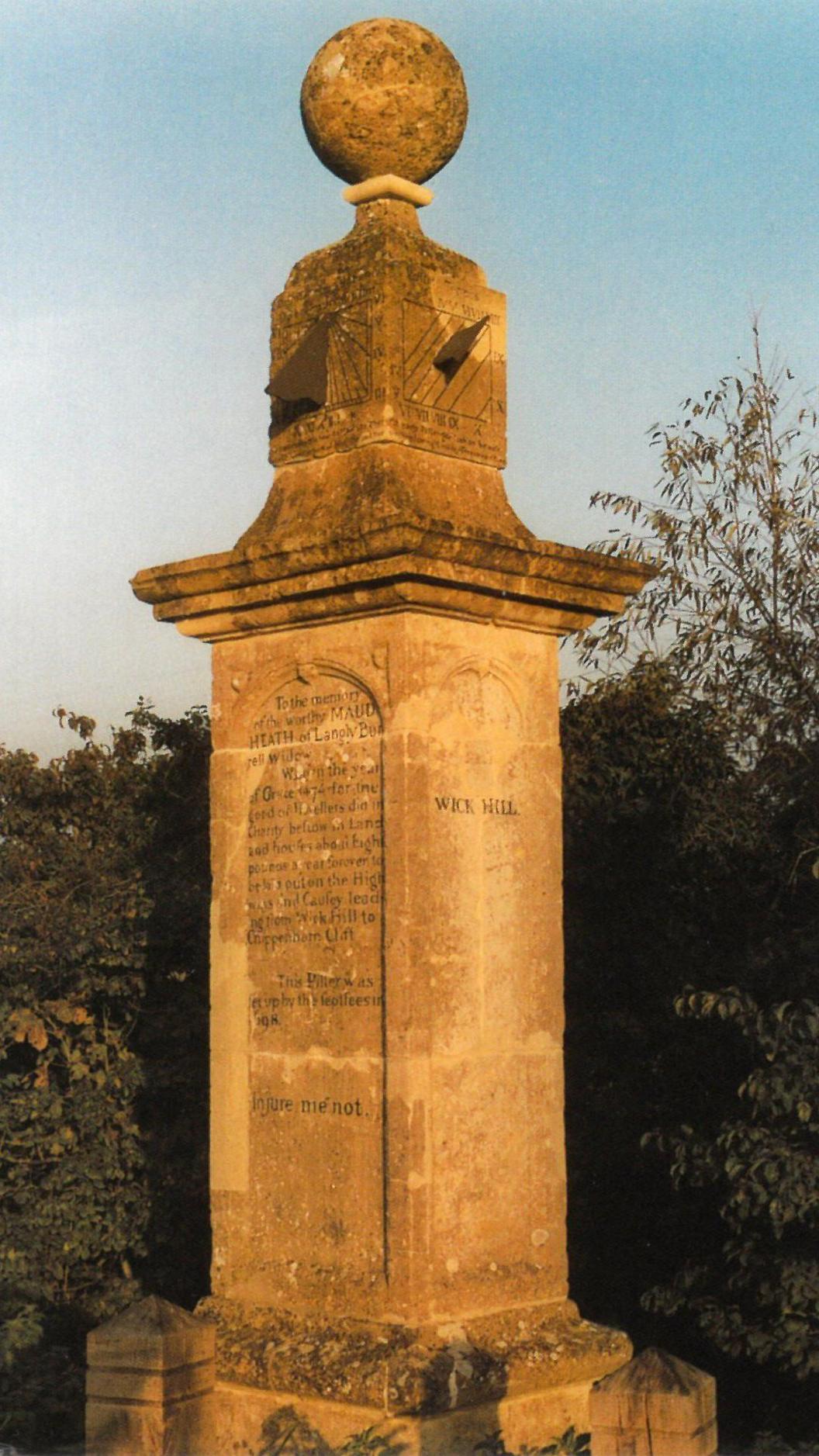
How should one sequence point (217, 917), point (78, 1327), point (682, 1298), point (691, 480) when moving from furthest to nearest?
1. point (691, 480)
2. point (78, 1327)
3. point (682, 1298)
4. point (217, 917)

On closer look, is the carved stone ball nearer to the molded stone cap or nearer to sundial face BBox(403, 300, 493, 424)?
sundial face BBox(403, 300, 493, 424)

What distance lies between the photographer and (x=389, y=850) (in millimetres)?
5965

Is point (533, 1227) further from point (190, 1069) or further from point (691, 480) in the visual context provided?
point (691, 480)

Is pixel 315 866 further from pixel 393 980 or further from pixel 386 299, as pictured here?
pixel 386 299

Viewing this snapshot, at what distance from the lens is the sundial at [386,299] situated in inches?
251

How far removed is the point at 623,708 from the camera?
11.8m

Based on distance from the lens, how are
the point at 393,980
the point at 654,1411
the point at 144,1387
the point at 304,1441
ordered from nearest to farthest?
1. the point at 654,1411
2. the point at 144,1387
3. the point at 304,1441
4. the point at 393,980

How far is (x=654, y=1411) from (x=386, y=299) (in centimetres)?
376

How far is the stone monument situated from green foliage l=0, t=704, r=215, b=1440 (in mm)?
4381

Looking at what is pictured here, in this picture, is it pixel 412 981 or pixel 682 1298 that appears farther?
pixel 682 1298

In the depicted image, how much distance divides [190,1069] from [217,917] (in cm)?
474

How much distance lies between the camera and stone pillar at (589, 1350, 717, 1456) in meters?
4.16

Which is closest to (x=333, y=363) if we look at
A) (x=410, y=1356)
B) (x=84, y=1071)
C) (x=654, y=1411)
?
(x=410, y=1356)

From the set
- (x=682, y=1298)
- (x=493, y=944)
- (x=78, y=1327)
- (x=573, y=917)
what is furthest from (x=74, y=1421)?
(x=493, y=944)
